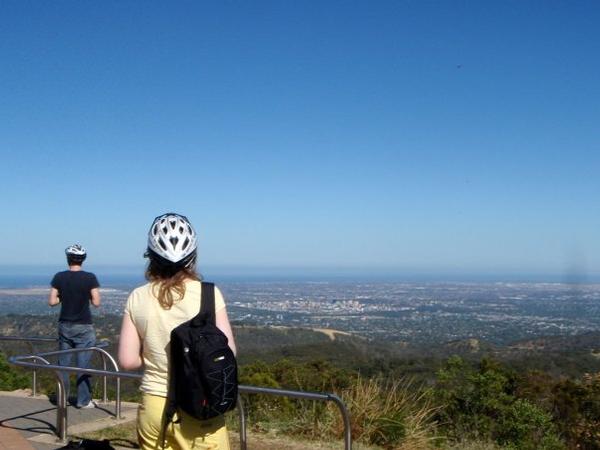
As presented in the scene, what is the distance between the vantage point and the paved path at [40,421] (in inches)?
256

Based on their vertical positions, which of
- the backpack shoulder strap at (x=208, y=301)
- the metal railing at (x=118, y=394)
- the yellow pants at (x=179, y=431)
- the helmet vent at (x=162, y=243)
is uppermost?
the helmet vent at (x=162, y=243)

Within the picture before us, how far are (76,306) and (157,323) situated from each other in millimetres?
5034

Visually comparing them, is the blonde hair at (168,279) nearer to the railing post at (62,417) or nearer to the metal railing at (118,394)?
the metal railing at (118,394)

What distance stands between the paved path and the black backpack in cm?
423

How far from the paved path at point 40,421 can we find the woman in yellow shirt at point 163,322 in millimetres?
4025

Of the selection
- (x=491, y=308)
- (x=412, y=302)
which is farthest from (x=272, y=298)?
(x=491, y=308)

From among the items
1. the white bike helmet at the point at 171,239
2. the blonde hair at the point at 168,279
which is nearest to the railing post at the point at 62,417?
the blonde hair at the point at 168,279

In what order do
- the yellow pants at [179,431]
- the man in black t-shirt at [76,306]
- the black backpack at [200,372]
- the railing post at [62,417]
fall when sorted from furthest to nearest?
1. the man in black t-shirt at [76,306]
2. the railing post at [62,417]
3. the yellow pants at [179,431]
4. the black backpack at [200,372]

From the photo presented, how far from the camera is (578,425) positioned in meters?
11.7

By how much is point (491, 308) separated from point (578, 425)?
7092 centimetres

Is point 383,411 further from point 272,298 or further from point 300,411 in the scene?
point 272,298

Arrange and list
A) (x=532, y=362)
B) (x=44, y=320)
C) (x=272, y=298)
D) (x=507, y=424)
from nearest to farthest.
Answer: (x=507, y=424) → (x=44, y=320) → (x=532, y=362) → (x=272, y=298)

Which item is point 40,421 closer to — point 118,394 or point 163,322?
point 118,394

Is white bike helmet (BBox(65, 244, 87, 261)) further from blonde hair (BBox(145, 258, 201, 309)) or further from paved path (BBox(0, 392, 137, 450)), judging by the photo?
blonde hair (BBox(145, 258, 201, 309))
